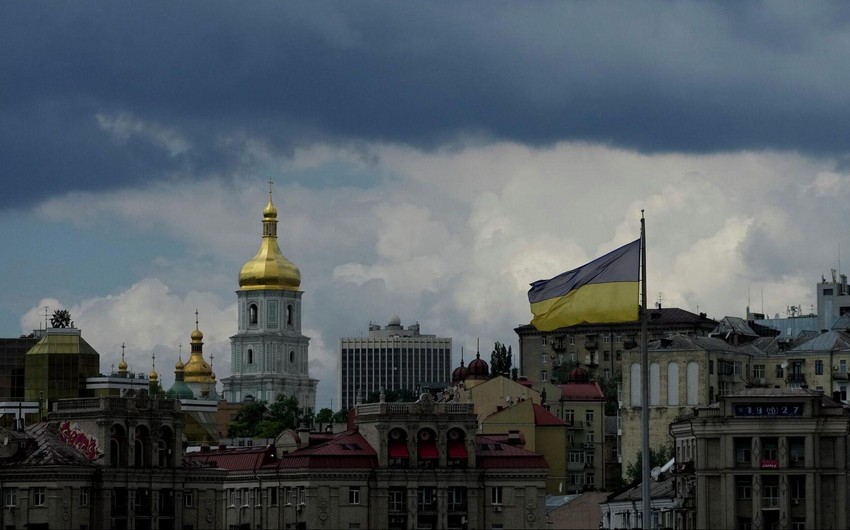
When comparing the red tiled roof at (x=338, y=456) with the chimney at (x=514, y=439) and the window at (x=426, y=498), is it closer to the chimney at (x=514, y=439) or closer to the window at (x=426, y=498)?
the window at (x=426, y=498)

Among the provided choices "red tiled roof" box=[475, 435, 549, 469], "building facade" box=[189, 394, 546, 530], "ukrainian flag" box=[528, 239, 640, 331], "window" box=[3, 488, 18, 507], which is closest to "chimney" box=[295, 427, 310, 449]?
"building facade" box=[189, 394, 546, 530]

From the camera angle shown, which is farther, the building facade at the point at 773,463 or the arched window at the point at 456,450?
the arched window at the point at 456,450

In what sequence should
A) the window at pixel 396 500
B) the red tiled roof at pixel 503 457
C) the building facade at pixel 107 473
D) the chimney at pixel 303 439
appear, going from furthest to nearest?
1. the chimney at pixel 303 439
2. the red tiled roof at pixel 503 457
3. the window at pixel 396 500
4. the building facade at pixel 107 473

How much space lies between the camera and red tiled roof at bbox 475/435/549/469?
16175cm

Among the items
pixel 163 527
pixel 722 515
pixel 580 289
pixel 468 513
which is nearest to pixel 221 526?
pixel 163 527

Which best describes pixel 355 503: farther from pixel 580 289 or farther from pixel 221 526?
pixel 580 289

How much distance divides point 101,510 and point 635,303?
68553 millimetres

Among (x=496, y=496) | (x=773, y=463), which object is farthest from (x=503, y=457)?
(x=773, y=463)

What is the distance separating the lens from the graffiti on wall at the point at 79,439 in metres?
156

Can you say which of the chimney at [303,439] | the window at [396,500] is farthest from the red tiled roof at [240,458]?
the window at [396,500]

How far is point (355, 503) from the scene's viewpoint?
522 feet

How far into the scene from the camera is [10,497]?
499 ft

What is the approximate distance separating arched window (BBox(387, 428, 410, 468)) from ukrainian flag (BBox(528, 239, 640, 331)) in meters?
68.1

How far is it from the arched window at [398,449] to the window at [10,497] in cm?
2375
